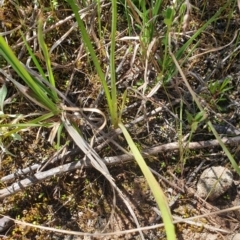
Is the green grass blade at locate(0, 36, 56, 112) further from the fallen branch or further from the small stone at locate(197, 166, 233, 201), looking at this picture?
the small stone at locate(197, 166, 233, 201)

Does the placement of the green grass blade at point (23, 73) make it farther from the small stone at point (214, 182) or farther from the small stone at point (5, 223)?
the small stone at point (214, 182)

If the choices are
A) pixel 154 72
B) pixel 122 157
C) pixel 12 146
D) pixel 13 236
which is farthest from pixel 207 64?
pixel 13 236

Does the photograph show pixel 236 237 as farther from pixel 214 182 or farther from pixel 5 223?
pixel 5 223

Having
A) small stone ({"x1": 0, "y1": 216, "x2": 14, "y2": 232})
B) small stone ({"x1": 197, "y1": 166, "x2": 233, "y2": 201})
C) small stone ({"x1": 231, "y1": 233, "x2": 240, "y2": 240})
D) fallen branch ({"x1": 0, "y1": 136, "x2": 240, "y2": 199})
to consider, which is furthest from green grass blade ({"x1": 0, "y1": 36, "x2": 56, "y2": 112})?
small stone ({"x1": 231, "y1": 233, "x2": 240, "y2": 240})

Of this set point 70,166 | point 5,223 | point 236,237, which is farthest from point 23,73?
point 236,237

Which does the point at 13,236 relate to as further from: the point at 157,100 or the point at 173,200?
the point at 157,100

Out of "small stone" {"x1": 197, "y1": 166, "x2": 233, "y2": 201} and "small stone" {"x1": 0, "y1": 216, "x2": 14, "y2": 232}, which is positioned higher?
"small stone" {"x1": 0, "y1": 216, "x2": 14, "y2": 232}

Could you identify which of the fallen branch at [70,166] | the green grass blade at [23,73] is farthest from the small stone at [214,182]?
the green grass blade at [23,73]

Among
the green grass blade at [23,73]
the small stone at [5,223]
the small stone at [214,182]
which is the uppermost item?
the green grass blade at [23,73]
